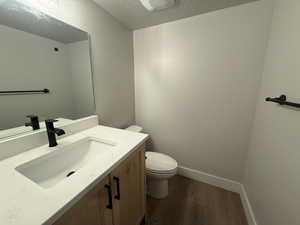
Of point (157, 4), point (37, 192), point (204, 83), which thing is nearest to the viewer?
point (37, 192)

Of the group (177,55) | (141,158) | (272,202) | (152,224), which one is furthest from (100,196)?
(177,55)

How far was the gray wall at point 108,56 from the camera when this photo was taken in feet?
3.47

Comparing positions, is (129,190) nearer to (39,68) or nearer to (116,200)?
(116,200)

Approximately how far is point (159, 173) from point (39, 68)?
1.34 metres

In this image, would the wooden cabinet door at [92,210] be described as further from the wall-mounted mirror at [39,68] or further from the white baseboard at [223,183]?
the white baseboard at [223,183]

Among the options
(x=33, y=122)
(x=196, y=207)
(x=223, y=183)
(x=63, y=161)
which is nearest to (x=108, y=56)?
(x=33, y=122)

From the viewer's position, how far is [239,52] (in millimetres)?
1249

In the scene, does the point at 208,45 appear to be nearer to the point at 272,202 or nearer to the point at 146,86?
the point at 146,86

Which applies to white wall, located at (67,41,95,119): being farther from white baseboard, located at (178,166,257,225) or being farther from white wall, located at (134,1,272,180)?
white baseboard, located at (178,166,257,225)

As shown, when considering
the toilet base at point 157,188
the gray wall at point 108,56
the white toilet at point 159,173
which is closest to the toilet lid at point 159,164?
the white toilet at point 159,173

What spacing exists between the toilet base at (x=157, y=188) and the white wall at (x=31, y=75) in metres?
1.13

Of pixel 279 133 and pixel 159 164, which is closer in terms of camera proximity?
pixel 279 133

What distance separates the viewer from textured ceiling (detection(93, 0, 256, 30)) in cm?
117

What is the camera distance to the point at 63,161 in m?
0.85
